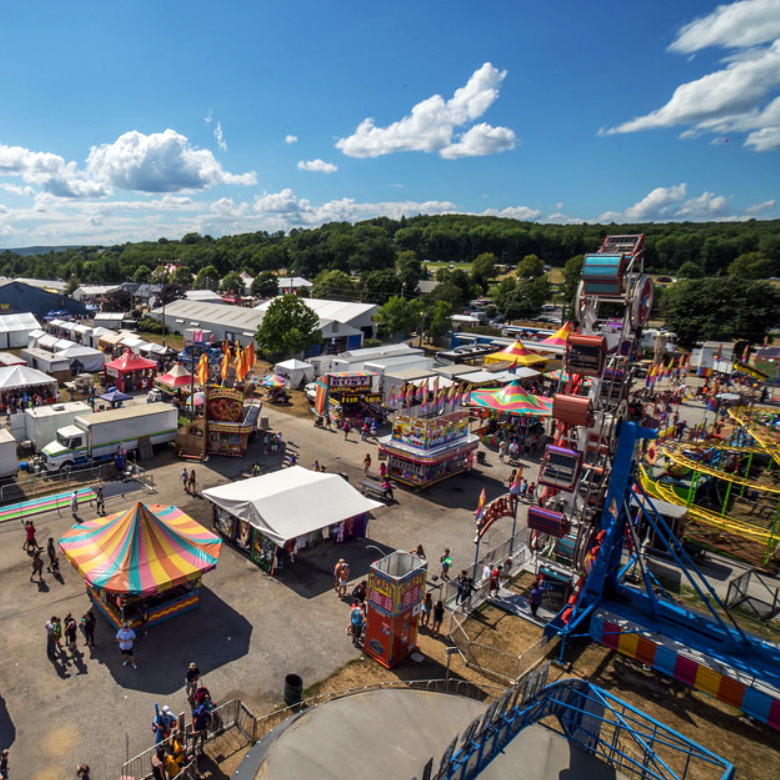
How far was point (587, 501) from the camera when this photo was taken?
12.9 metres

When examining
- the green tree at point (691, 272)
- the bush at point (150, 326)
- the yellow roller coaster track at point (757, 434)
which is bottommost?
the bush at point (150, 326)

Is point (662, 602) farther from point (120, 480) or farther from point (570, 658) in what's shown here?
point (120, 480)

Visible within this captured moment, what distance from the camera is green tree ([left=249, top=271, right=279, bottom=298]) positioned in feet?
314

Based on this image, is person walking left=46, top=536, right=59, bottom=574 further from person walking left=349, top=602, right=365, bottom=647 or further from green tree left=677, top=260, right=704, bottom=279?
green tree left=677, top=260, right=704, bottom=279

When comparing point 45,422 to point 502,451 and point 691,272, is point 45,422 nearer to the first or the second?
point 502,451

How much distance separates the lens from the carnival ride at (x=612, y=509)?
1186 centimetres

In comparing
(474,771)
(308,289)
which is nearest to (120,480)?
(474,771)

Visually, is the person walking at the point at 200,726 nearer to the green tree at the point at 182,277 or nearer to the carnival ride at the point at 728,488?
the carnival ride at the point at 728,488

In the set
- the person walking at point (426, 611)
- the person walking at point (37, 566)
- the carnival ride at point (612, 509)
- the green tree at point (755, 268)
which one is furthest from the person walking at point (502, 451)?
the green tree at point (755, 268)

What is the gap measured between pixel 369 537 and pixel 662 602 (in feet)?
29.2

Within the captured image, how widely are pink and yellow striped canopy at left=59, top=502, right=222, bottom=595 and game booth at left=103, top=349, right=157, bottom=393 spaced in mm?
21477

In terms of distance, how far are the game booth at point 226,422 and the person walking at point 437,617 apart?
13963 millimetres

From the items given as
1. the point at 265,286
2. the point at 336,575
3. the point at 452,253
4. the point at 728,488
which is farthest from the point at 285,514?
the point at 452,253

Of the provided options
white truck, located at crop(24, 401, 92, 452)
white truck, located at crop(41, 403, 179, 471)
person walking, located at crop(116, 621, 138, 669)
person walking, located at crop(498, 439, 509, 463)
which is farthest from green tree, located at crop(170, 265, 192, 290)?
person walking, located at crop(116, 621, 138, 669)
